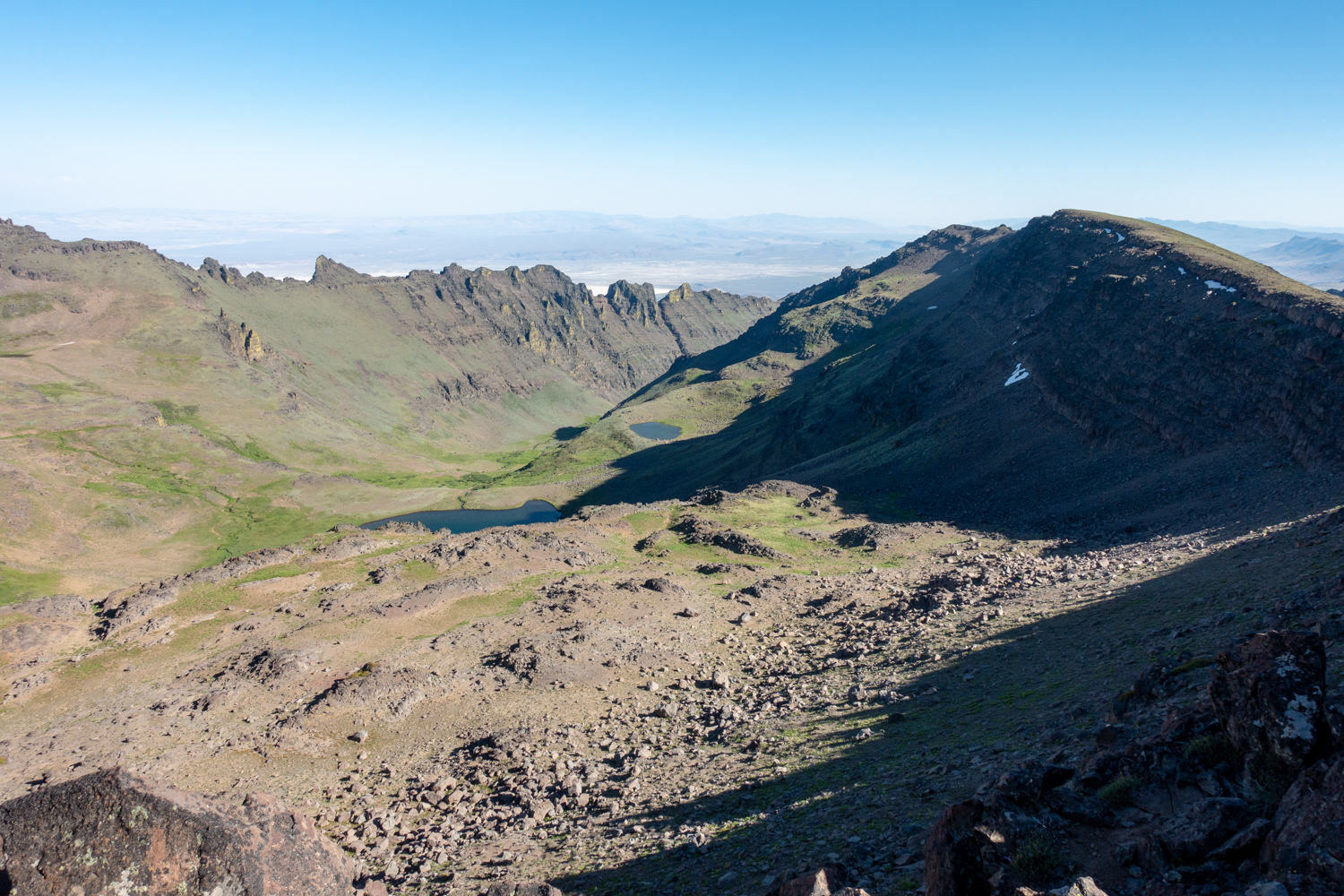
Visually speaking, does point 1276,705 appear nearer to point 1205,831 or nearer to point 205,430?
point 1205,831

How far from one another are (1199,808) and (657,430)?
180 m

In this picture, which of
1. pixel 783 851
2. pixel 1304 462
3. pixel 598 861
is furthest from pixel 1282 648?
pixel 1304 462

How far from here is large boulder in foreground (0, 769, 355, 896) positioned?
14.8 m

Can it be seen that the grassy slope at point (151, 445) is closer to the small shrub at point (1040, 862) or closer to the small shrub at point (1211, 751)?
the small shrub at point (1040, 862)

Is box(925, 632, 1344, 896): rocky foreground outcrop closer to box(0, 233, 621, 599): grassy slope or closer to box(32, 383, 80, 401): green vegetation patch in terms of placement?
box(0, 233, 621, 599): grassy slope

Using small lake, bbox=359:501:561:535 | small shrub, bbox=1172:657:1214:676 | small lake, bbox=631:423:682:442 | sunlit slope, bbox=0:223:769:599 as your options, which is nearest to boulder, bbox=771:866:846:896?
small shrub, bbox=1172:657:1214:676

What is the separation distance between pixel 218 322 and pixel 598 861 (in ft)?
709

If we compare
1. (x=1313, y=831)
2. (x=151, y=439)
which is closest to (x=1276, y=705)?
(x=1313, y=831)

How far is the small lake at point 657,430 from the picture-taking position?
184625mm

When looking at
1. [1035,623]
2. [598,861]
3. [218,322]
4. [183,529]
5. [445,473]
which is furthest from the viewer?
[218,322]

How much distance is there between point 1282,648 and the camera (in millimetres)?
13094

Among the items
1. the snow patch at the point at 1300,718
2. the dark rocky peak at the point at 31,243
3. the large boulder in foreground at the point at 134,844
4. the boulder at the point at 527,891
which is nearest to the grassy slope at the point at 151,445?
the dark rocky peak at the point at 31,243

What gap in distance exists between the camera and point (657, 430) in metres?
191

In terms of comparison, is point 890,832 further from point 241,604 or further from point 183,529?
point 183,529
